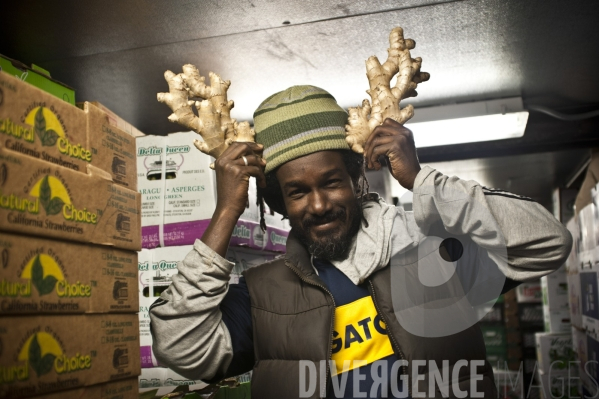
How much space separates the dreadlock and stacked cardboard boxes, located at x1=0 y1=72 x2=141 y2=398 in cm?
46

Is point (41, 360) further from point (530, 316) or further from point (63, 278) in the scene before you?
point (530, 316)

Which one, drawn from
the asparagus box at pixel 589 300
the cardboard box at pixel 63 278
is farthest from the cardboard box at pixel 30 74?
the asparagus box at pixel 589 300

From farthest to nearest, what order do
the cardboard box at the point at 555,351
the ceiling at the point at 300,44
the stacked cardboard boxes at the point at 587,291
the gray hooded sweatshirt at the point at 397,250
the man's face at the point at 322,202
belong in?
1. the cardboard box at the point at 555,351
2. the stacked cardboard boxes at the point at 587,291
3. the ceiling at the point at 300,44
4. the man's face at the point at 322,202
5. the gray hooded sweatshirt at the point at 397,250

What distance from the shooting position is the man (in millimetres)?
1606

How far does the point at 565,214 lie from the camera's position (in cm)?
550

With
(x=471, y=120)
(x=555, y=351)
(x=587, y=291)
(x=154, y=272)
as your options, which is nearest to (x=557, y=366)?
(x=555, y=351)

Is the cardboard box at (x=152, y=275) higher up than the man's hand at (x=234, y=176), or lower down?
lower down

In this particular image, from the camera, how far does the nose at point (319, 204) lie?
5.81 ft

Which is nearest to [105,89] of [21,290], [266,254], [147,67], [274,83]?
[147,67]

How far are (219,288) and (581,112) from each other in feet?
10.2

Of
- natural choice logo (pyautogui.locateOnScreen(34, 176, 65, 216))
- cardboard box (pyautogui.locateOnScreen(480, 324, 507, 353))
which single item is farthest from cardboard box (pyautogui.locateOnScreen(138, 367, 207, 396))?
cardboard box (pyautogui.locateOnScreen(480, 324, 507, 353))

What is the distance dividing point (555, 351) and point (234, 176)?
4450 millimetres

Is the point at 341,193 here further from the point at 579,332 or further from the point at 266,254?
the point at 579,332

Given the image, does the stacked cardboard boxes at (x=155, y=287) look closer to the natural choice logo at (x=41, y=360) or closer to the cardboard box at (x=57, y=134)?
the cardboard box at (x=57, y=134)
